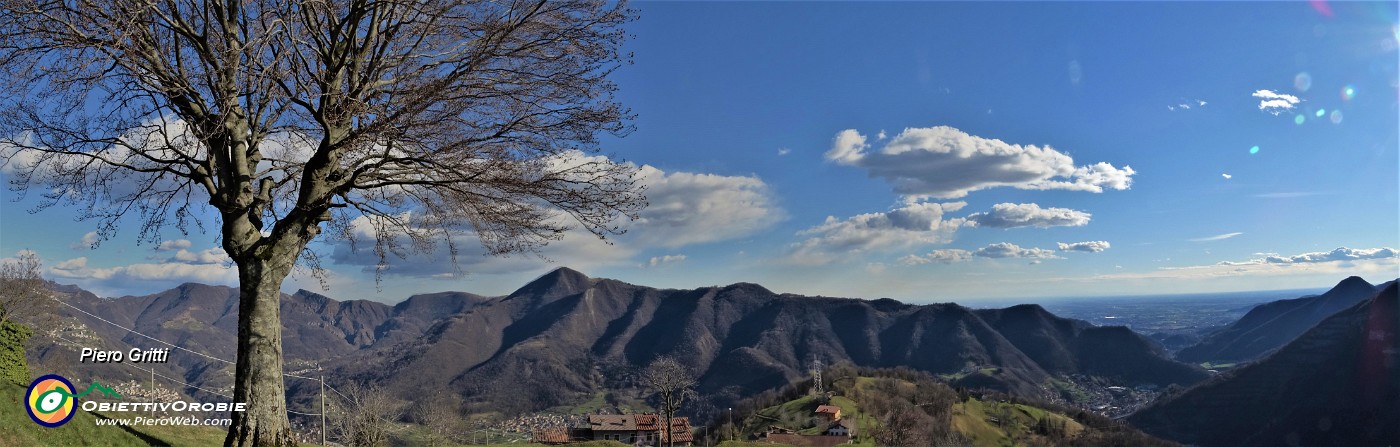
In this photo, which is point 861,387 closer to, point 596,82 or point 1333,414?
point 1333,414

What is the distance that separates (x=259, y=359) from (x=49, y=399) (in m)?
6.40

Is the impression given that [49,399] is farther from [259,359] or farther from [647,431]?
[647,431]

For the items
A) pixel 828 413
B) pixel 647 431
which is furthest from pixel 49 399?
pixel 828 413

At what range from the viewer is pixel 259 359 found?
7.66 m

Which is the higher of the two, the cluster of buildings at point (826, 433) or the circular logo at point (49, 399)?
the circular logo at point (49, 399)

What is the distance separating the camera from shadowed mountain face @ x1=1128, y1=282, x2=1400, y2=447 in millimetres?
132375

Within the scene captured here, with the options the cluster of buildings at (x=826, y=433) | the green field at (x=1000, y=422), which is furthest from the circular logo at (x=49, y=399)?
the green field at (x=1000, y=422)

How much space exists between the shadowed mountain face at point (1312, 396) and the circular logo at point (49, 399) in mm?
171576

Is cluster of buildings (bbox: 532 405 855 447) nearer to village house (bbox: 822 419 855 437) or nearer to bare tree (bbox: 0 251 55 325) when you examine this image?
village house (bbox: 822 419 855 437)

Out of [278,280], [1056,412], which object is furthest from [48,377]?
[1056,412]

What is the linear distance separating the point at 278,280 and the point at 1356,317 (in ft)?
816

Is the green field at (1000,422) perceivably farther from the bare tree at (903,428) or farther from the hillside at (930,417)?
the bare tree at (903,428)

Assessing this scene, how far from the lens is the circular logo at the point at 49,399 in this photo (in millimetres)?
10438

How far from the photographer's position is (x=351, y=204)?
27.7ft
